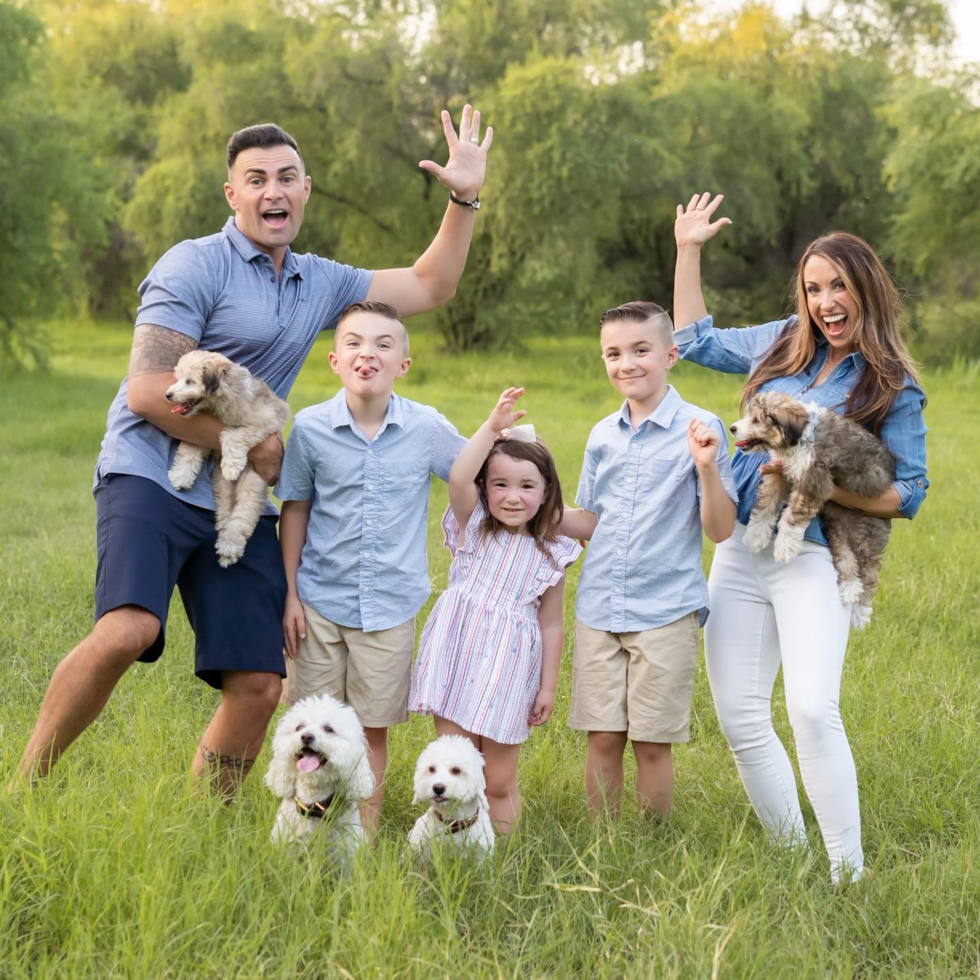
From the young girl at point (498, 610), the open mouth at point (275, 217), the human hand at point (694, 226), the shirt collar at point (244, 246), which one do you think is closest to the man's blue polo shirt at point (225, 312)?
the shirt collar at point (244, 246)

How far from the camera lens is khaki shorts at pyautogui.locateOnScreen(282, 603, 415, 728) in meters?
3.91

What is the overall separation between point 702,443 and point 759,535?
419 millimetres

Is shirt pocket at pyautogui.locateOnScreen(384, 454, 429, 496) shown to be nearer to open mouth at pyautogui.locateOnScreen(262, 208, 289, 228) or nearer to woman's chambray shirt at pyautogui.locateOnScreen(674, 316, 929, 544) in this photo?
open mouth at pyautogui.locateOnScreen(262, 208, 289, 228)

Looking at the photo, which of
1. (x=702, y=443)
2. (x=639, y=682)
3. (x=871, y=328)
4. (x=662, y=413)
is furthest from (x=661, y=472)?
(x=871, y=328)

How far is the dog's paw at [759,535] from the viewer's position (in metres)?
3.86

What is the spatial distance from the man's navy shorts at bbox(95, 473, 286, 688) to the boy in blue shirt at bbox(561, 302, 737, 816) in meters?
1.11

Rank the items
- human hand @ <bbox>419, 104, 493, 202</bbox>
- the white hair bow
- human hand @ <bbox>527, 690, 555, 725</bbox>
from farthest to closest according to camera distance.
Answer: human hand @ <bbox>419, 104, 493, 202</bbox> < the white hair bow < human hand @ <bbox>527, 690, 555, 725</bbox>

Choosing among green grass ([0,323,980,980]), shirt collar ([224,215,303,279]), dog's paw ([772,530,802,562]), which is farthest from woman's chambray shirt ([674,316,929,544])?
shirt collar ([224,215,303,279])

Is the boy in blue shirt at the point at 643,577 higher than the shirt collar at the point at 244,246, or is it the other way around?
the shirt collar at the point at 244,246

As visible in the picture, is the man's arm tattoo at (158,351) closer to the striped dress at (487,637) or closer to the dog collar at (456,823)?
the striped dress at (487,637)

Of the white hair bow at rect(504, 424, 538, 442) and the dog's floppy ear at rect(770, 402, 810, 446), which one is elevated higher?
the dog's floppy ear at rect(770, 402, 810, 446)

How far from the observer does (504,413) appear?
148 inches

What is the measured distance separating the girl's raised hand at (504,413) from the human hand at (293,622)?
90 cm

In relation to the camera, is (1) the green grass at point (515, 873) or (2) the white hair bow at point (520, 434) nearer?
(1) the green grass at point (515, 873)
